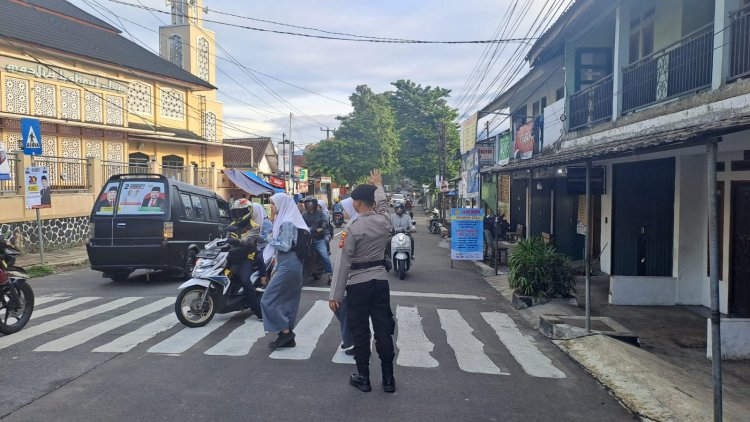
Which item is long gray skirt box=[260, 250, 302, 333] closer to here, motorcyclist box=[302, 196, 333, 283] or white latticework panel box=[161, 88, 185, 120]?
motorcyclist box=[302, 196, 333, 283]

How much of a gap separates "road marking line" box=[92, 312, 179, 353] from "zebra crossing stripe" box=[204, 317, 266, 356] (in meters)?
0.91

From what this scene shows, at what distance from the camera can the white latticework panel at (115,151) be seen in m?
22.4

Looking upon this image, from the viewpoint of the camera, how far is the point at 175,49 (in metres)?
33.5

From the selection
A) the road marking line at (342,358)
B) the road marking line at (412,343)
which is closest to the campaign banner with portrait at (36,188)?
the road marking line at (412,343)

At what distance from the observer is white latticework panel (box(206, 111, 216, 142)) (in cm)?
3142

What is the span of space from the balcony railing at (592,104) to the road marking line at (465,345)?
6.08 m

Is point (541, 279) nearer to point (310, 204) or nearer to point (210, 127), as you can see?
point (310, 204)

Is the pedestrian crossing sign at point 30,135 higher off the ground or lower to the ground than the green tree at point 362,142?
lower

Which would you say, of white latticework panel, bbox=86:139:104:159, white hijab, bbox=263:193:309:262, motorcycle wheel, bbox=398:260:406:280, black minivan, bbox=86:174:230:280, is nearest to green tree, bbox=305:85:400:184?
white latticework panel, bbox=86:139:104:159

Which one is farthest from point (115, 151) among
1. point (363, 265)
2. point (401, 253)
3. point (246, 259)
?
point (363, 265)

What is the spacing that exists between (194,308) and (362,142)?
39697mm

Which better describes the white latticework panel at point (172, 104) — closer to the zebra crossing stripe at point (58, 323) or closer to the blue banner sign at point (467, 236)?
the blue banner sign at point (467, 236)

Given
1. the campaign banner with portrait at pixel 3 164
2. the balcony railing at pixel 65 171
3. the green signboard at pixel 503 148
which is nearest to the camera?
the campaign banner with portrait at pixel 3 164

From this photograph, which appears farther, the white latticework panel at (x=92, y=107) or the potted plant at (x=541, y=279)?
the white latticework panel at (x=92, y=107)
